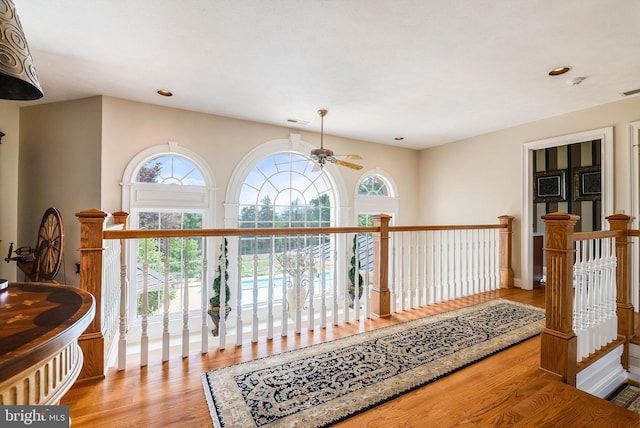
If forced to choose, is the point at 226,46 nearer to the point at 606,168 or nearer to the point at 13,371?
the point at 13,371

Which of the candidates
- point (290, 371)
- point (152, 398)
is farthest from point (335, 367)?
point (152, 398)

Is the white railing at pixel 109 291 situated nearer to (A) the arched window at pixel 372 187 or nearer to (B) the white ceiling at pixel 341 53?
(B) the white ceiling at pixel 341 53

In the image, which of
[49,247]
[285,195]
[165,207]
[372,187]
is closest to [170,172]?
[165,207]

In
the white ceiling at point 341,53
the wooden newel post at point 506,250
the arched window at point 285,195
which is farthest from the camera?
the arched window at point 285,195

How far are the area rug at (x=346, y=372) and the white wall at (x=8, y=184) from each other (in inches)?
140

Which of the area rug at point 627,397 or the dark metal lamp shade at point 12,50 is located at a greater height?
the dark metal lamp shade at point 12,50

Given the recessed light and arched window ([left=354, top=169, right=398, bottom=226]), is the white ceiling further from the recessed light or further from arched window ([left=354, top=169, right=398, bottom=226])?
arched window ([left=354, top=169, right=398, bottom=226])

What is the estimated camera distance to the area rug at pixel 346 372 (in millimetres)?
1617

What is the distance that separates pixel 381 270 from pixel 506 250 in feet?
8.97

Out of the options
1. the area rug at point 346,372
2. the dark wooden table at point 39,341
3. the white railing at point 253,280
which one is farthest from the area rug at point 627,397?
the dark wooden table at point 39,341

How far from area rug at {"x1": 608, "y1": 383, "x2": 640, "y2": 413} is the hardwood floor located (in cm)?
86

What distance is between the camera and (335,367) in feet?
6.77

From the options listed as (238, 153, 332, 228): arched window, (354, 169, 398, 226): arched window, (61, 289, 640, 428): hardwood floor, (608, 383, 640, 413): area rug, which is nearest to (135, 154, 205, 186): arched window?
(238, 153, 332, 228): arched window

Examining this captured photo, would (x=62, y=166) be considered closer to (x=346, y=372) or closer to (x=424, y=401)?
(x=346, y=372)
